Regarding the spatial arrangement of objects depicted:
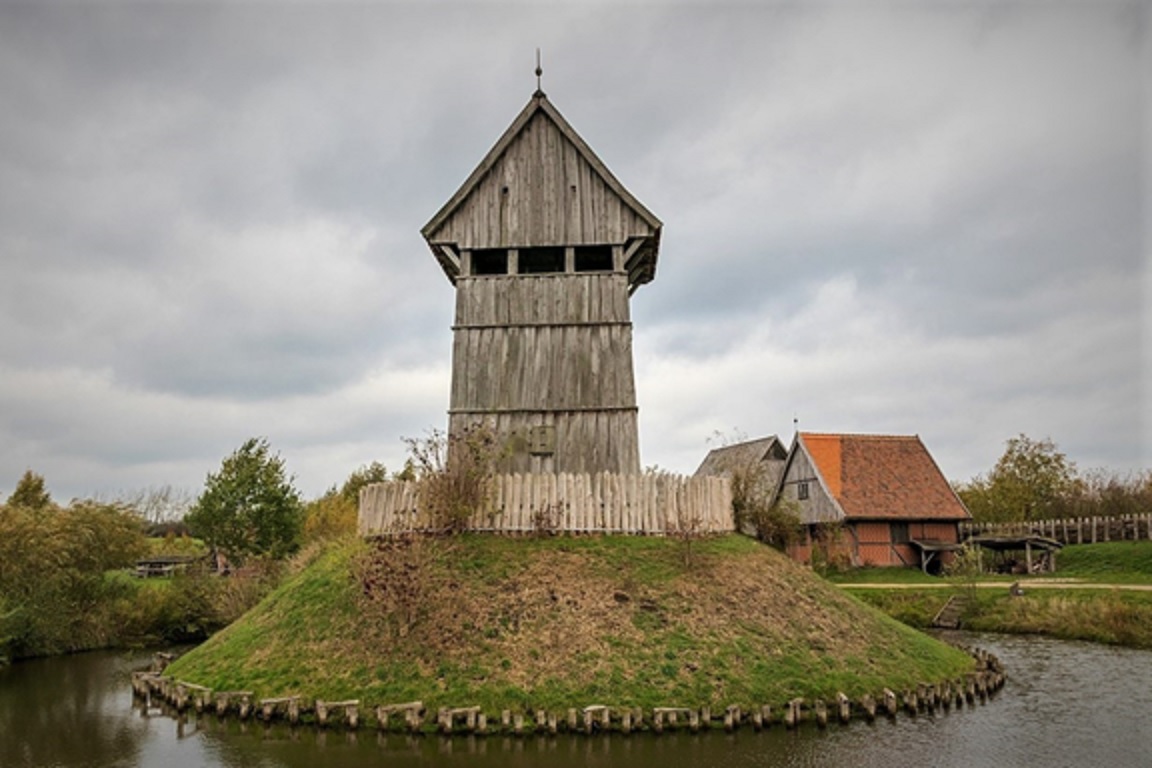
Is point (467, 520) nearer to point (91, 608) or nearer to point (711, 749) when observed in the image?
point (711, 749)

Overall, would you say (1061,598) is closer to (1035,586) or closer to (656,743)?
(1035,586)

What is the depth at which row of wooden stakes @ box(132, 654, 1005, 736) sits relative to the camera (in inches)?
574

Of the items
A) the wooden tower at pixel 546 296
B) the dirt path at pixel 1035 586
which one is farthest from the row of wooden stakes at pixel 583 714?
the dirt path at pixel 1035 586

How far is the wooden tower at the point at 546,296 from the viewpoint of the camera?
76.0 ft

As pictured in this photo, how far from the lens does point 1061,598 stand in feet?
103

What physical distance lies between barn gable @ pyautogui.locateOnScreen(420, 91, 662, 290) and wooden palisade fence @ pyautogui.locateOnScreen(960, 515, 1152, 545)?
35.6 metres

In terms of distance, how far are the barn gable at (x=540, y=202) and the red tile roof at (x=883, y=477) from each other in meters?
26.8

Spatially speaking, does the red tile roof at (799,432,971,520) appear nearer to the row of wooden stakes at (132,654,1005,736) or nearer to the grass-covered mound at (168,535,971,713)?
the grass-covered mound at (168,535,971,713)

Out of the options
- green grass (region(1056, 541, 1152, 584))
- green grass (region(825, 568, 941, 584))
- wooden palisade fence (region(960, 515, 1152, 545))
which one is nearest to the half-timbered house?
green grass (region(825, 568, 941, 584))

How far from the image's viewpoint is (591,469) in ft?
74.6

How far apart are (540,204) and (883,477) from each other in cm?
3184

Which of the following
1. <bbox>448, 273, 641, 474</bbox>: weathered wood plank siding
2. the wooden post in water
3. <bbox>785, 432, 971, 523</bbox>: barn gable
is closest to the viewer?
the wooden post in water

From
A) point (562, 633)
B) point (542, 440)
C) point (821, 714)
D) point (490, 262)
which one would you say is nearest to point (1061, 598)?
point (821, 714)

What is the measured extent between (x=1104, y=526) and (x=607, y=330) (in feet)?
123
